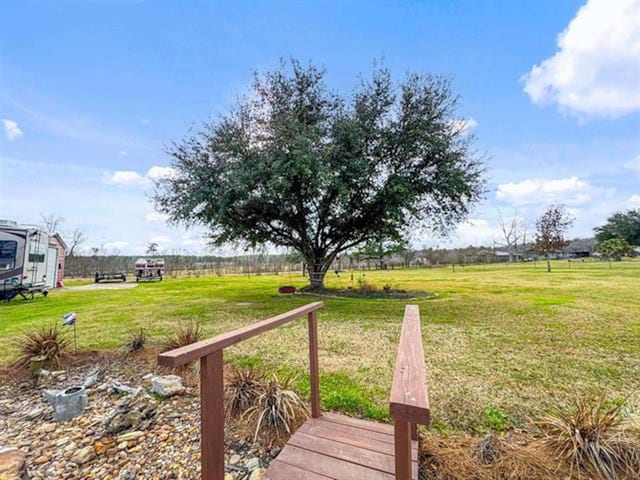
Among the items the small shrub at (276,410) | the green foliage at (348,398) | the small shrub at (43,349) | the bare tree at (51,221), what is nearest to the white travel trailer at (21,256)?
the small shrub at (43,349)

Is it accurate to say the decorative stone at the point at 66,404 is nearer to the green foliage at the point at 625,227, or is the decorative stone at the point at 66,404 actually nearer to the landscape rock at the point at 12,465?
the landscape rock at the point at 12,465

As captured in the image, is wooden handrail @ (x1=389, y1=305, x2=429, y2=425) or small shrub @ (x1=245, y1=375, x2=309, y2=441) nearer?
wooden handrail @ (x1=389, y1=305, x2=429, y2=425)

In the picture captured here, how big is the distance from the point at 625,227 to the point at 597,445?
50318mm

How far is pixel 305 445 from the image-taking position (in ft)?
6.83

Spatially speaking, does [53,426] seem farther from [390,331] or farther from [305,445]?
[390,331]

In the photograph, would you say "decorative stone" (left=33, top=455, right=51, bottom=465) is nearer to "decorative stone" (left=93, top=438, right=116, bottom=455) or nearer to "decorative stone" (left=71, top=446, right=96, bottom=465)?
"decorative stone" (left=71, top=446, right=96, bottom=465)

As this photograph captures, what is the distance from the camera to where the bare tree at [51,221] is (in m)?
22.1

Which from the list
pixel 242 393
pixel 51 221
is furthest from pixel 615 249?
pixel 51 221

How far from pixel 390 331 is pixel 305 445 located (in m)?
3.69

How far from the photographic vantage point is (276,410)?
246cm

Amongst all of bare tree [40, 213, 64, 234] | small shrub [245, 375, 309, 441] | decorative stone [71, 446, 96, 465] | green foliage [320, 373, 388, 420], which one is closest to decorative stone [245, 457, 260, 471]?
small shrub [245, 375, 309, 441]

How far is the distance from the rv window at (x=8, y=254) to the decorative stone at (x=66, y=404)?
1018 cm

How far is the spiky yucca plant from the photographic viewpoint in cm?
172

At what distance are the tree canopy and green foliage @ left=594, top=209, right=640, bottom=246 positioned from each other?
42.3m
